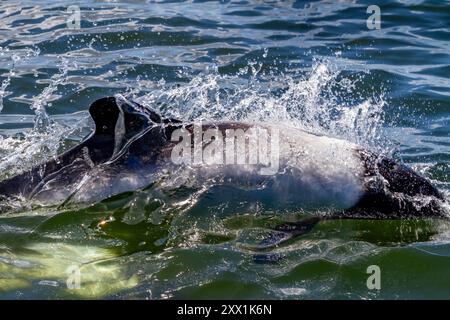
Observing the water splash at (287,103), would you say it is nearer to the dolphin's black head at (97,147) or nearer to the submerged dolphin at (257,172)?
the submerged dolphin at (257,172)

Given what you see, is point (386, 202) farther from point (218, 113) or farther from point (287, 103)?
point (218, 113)

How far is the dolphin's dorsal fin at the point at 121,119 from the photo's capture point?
579cm

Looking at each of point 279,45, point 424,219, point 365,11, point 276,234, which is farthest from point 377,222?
point 365,11

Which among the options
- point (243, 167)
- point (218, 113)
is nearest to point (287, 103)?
point (218, 113)

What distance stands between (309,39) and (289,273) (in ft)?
23.6

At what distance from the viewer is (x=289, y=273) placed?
520cm

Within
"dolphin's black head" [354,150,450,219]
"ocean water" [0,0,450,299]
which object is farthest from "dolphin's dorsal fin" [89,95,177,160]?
"dolphin's black head" [354,150,450,219]

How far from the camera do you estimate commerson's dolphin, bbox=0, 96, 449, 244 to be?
573cm

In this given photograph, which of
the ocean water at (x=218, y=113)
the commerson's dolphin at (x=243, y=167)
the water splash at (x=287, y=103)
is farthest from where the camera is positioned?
the water splash at (x=287, y=103)

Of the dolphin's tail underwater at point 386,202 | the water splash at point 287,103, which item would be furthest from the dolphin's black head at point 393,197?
the water splash at point 287,103

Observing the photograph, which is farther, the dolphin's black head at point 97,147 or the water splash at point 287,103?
the water splash at point 287,103

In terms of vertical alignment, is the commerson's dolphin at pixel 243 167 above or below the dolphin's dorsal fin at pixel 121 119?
below

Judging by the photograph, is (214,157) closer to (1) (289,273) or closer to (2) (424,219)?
(1) (289,273)

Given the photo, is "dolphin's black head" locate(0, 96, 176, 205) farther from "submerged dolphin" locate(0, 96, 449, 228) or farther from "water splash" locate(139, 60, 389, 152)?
"water splash" locate(139, 60, 389, 152)
